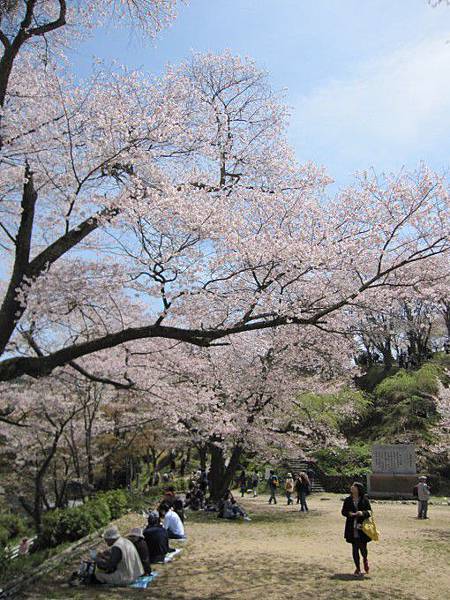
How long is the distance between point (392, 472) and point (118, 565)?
16630 mm

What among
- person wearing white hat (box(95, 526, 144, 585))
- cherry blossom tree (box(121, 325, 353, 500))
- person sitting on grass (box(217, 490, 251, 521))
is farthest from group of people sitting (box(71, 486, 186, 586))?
person sitting on grass (box(217, 490, 251, 521))

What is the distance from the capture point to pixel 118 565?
22.8 ft

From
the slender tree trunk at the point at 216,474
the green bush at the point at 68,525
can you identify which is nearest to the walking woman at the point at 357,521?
the green bush at the point at 68,525

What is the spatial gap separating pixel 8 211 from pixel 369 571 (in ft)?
26.0

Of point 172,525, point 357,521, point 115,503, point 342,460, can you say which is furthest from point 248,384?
point 342,460

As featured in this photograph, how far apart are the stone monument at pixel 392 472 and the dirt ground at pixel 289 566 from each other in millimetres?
7569

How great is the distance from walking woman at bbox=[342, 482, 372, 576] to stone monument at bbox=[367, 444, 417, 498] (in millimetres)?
14655

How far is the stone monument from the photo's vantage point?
68.6ft

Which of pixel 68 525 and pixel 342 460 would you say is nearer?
pixel 68 525

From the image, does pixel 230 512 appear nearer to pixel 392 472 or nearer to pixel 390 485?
pixel 390 485

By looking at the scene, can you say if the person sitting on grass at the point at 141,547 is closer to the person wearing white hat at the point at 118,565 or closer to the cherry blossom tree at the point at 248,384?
the person wearing white hat at the point at 118,565

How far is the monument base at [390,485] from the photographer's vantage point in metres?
20.9

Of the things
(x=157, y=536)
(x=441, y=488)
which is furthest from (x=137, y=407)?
(x=441, y=488)

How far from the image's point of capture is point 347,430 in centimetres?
3222
